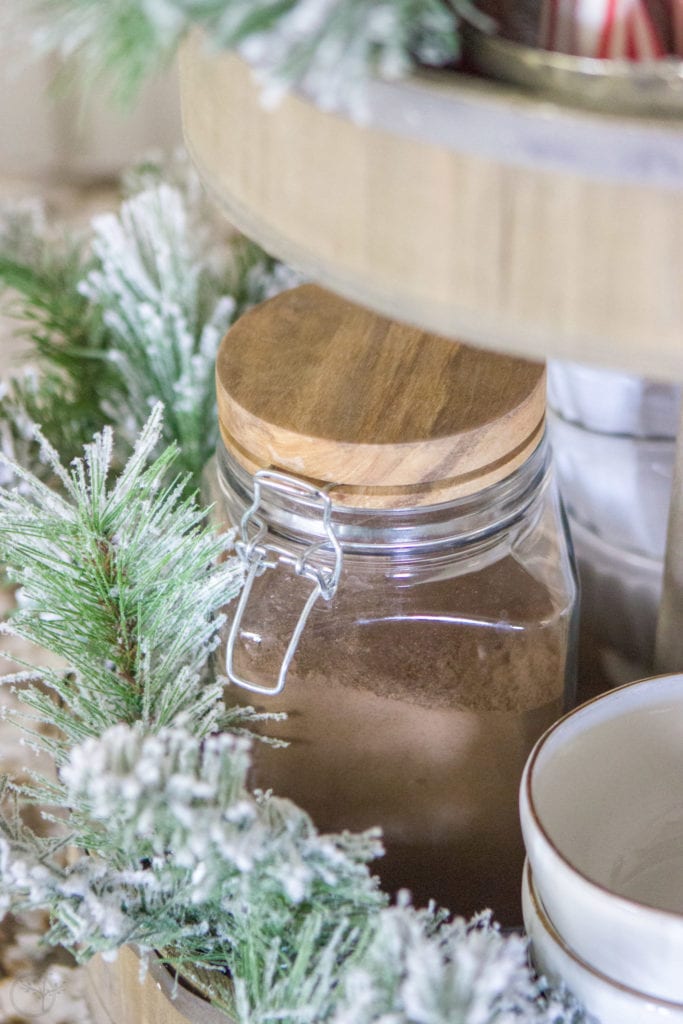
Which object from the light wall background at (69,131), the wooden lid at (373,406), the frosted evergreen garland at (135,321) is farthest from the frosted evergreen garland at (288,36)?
the light wall background at (69,131)

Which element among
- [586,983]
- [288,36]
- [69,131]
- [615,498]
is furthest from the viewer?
[69,131]

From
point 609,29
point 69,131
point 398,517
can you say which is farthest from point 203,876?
point 69,131

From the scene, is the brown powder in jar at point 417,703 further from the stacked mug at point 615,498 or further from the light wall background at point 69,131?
the light wall background at point 69,131

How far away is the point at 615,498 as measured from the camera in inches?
20.5

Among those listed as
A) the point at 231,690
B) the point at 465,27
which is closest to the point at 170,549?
the point at 231,690

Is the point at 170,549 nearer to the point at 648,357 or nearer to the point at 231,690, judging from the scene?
the point at 231,690

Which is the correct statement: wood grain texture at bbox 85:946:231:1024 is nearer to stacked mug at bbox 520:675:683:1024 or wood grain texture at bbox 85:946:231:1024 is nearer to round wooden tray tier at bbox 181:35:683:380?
stacked mug at bbox 520:675:683:1024

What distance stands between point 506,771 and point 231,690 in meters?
0.10

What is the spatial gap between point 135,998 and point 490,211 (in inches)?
11.5

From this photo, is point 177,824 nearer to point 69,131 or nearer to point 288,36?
point 288,36

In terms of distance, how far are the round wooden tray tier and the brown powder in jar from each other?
160 millimetres

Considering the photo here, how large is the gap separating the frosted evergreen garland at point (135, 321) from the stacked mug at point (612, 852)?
223mm

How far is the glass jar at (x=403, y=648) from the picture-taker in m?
0.37

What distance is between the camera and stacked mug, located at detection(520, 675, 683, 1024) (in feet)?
0.96
